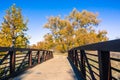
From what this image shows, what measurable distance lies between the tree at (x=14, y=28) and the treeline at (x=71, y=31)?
20.5 meters

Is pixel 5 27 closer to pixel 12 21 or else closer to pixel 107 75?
pixel 12 21

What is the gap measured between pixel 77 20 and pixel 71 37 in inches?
193

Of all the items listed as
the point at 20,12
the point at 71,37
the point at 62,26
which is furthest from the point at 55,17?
the point at 20,12

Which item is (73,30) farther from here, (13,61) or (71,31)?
(13,61)

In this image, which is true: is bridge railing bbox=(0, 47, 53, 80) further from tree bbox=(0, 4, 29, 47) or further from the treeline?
the treeline

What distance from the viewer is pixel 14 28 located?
29906mm

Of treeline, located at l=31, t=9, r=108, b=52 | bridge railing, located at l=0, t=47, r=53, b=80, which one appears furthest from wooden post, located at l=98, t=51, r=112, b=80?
treeline, located at l=31, t=9, r=108, b=52

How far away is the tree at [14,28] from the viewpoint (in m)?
29.2

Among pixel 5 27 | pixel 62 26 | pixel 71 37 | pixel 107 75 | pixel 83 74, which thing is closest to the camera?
pixel 107 75

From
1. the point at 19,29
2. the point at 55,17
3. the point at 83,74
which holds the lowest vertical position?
the point at 83,74

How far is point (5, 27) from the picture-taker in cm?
2938

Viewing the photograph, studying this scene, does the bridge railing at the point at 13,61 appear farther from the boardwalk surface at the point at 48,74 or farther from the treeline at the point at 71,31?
the treeline at the point at 71,31

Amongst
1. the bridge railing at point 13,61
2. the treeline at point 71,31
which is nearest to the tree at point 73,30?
the treeline at point 71,31

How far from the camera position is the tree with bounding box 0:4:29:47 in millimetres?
29188
